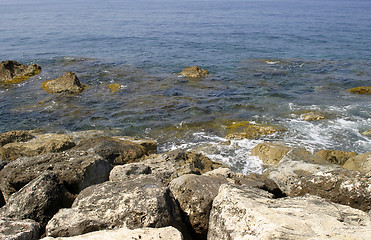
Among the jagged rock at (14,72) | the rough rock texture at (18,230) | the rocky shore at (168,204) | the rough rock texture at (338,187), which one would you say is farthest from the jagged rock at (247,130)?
the jagged rock at (14,72)

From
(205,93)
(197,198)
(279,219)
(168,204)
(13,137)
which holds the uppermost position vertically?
(279,219)

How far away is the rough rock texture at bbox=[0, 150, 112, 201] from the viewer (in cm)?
657

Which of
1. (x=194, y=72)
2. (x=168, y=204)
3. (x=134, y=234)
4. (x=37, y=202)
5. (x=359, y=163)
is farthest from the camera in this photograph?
(x=194, y=72)

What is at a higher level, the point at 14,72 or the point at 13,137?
the point at 14,72

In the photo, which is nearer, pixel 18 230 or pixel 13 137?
pixel 18 230

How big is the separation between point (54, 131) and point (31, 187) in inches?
365

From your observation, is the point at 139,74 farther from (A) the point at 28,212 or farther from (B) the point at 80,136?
(A) the point at 28,212

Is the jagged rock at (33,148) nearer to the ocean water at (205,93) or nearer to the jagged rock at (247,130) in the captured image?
the ocean water at (205,93)

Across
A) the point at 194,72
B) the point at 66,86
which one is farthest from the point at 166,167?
the point at 194,72

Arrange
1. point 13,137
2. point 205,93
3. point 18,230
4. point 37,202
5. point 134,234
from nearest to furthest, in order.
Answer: point 134,234
point 18,230
point 37,202
point 13,137
point 205,93

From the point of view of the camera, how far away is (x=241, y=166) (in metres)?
11.4

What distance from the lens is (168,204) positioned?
196 inches

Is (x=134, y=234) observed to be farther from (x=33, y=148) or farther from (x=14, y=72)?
(x=14, y=72)

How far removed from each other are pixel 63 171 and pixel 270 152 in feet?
24.9
